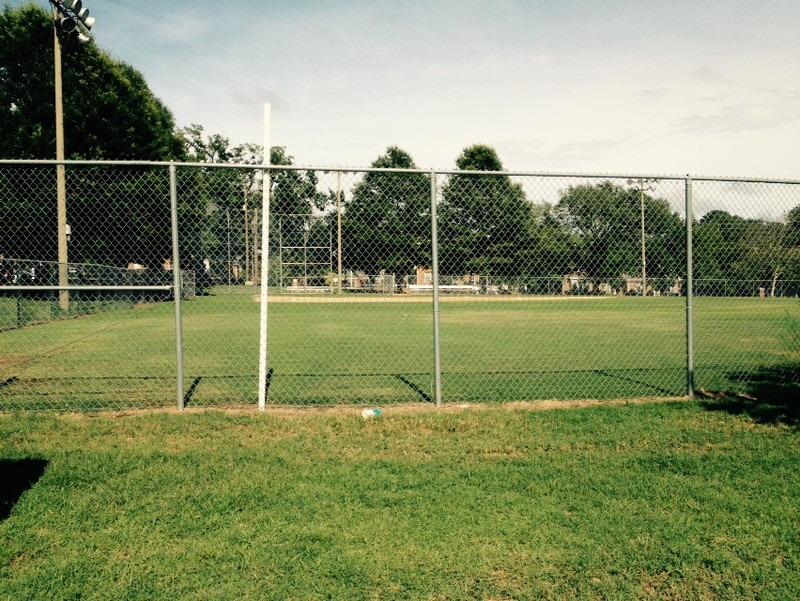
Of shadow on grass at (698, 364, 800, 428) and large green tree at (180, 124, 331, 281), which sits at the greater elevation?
large green tree at (180, 124, 331, 281)

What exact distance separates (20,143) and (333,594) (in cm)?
3010

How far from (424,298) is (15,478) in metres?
10.2

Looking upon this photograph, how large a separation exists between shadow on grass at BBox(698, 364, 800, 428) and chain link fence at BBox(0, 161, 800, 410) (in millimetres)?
168

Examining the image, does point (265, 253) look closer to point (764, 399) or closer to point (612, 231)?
point (764, 399)

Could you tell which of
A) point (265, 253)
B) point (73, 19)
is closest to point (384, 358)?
point (265, 253)

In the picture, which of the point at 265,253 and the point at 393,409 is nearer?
the point at 265,253

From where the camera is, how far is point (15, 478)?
4.14m

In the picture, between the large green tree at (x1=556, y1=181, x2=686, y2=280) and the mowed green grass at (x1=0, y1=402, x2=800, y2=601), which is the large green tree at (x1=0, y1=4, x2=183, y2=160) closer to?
the large green tree at (x1=556, y1=181, x2=686, y2=280)

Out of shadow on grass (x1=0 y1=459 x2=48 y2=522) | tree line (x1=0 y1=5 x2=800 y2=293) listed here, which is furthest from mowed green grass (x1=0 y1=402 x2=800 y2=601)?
→ tree line (x1=0 y1=5 x2=800 y2=293)

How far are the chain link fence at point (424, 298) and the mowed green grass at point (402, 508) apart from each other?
1.10 metres

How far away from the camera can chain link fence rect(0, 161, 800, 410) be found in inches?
Answer: 271

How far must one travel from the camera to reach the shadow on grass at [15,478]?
3729 millimetres

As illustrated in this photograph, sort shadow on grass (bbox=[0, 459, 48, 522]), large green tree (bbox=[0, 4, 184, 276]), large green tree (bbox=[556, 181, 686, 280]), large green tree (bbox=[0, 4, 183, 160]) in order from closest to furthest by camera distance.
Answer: shadow on grass (bbox=[0, 459, 48, 522]), large green tree (bbox=[556, 181, 686, 280]), large green tree (bbox=[0, 4, 184, 276]), large green tree (bbox=[0, 4, 183, 160])

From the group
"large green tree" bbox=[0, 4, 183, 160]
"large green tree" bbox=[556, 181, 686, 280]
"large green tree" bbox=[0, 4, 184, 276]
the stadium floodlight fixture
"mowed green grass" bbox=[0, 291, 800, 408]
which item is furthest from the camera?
"large green tree" bbox=[0, 4, 183, 160]
